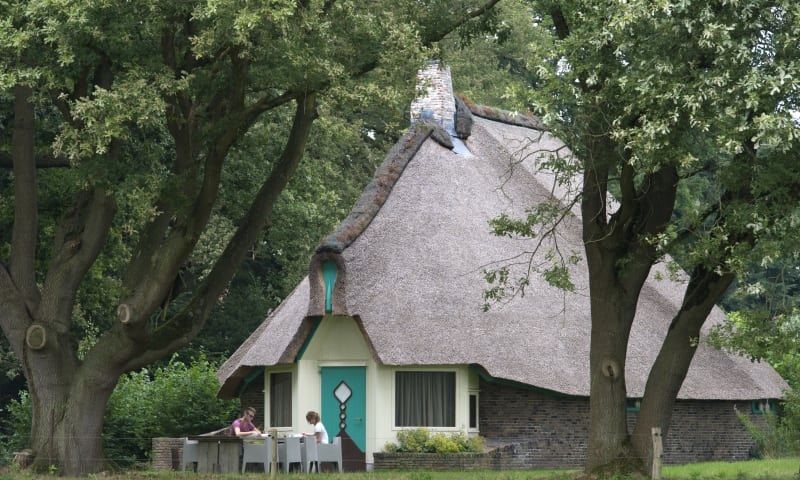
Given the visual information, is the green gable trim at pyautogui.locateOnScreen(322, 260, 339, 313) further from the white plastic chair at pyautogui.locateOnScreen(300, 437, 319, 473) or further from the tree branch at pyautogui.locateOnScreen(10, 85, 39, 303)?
the tree branch at pyautogui.locateOnScreen(10, 85, 39, 303)

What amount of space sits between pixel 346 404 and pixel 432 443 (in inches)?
93.4

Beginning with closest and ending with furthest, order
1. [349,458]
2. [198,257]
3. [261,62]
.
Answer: [261,62] → [349,458] → [198,257]

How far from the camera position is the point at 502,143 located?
112ft

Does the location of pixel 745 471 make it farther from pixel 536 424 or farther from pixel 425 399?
pixel 425 399

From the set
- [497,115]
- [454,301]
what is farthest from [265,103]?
[497,115]

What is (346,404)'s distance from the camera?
28.5 meters

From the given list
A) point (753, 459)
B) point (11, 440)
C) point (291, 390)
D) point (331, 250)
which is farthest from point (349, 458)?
point (11, 440)

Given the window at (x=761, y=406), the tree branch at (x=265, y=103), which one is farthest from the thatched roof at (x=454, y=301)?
the tree branch at (x=265, y=103)

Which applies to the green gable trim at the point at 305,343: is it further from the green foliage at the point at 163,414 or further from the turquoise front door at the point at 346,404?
the green foliage at the point at 163,414

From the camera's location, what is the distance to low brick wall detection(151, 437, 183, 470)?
29.3 meters

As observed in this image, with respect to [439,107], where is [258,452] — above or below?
below

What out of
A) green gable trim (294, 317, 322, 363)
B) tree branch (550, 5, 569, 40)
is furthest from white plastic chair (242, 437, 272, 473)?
tree branch (550, 5, 569, 40)

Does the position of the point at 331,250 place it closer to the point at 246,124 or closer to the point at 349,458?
the point at 349,458

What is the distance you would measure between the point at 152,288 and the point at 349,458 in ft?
24.6
